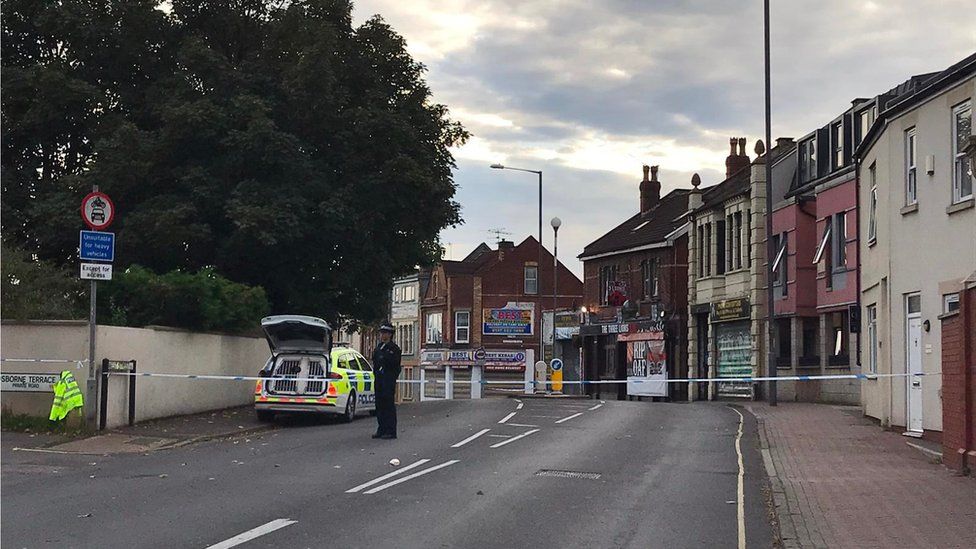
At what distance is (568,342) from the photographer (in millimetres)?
76000

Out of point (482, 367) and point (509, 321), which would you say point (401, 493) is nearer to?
point (482, 367)

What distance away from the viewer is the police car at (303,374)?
2419cm

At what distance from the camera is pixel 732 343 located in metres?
46.9

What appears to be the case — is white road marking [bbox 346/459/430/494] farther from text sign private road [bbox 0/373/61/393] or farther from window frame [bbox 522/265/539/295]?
window frame [bbox 522/265/539/295]

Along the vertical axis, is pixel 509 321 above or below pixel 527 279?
below

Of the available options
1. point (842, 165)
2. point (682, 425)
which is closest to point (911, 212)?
point (682, 425)

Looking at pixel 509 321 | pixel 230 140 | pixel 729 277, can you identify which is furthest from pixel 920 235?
pixel 509 321

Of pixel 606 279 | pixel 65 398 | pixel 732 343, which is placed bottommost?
pixel 65 398

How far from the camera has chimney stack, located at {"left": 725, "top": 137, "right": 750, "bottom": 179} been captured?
52.4 m

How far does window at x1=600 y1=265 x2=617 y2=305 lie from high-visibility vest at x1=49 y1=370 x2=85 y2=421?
134ft

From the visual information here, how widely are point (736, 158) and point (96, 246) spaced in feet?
119

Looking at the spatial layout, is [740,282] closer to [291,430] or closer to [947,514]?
[291,430]

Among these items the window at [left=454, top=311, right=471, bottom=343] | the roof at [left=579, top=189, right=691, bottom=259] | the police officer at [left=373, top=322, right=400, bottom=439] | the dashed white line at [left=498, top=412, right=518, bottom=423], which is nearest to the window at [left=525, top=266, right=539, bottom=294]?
the window at [left=454, top=311, right=471, bottom=343]

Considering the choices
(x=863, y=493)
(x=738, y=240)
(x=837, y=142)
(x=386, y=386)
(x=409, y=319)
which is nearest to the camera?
(x=863, y=493)
